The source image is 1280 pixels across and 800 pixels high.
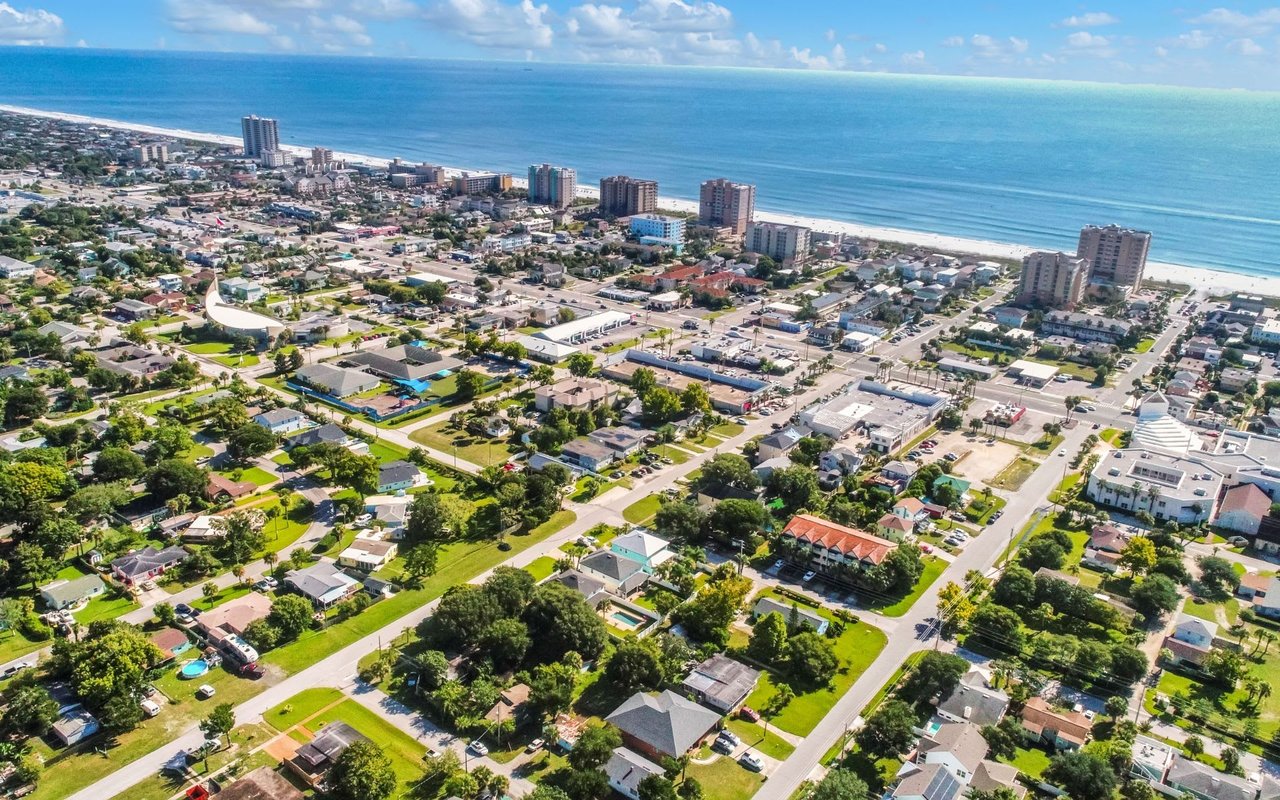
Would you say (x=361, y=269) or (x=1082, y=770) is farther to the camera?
(x=361, y=269)

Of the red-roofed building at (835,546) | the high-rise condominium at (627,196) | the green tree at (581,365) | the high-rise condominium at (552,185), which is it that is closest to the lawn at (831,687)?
the red-roofed building at (835,546)

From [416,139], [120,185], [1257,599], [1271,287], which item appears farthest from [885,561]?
[416,139]

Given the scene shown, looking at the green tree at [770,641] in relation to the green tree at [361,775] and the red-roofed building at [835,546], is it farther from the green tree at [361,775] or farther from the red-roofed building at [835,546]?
the green tree at [361,775]

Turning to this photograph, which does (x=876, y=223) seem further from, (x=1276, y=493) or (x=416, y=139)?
(x=416, y=139)

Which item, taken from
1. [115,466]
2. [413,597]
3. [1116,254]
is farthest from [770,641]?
[1116,254]

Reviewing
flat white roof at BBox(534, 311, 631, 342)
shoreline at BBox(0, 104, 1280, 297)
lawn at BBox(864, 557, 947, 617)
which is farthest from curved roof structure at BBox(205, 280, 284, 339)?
shoreline at BBox(0, 104, 1280, 297)

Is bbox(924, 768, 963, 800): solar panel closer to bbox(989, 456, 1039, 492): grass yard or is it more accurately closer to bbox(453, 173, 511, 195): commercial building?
bbox(989, 456, 1039, 492): grass yard
